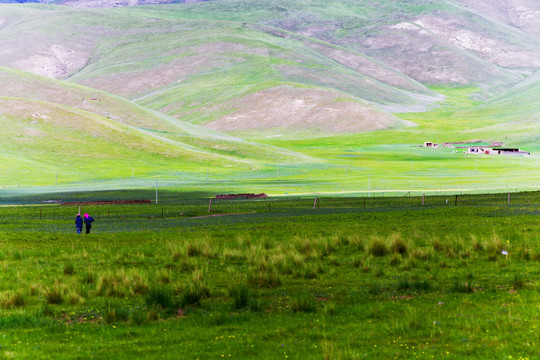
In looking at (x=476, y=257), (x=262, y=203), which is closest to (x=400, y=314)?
(x=476, y=257)

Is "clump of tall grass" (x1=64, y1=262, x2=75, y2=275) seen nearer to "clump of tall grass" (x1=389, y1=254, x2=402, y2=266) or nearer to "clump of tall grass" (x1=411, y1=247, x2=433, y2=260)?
"clump of tall grass" (x1=389, y1=254, x2=402, y2=266)

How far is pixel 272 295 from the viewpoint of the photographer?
20484mm

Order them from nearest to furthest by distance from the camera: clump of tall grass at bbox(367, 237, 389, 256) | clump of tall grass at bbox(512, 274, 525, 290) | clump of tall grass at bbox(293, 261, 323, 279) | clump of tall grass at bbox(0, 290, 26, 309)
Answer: clump of tall grass at bbox(0, 290, 26, 309) < clump of tall grass at bbox(512, 274, 525, 290) < clump of tall grass at bbox(293, 261, 323, 279) < clump of tall grass at bbox(367, 237, 389, 256)

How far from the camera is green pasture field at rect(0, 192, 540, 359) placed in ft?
47.6

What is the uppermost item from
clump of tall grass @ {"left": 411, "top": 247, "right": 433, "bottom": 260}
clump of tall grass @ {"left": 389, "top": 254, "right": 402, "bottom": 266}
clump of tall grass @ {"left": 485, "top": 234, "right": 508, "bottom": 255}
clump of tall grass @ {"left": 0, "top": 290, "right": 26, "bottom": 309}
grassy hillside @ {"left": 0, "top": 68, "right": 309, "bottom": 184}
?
grassy hillside @ {"left": 0, "top": 68, "right": 309, "bottom": 184}

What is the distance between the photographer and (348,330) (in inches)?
620

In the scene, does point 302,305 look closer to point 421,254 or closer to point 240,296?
point 240,296

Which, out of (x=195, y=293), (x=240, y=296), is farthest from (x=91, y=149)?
(x=240, y=296)

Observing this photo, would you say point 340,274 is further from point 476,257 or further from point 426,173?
point 426,173

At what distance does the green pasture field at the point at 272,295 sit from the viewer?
14.5 metres

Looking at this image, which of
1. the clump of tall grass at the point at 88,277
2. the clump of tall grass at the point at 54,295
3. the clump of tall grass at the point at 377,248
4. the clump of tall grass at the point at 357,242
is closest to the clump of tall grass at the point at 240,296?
the clump of tall grass at the point at 54,295

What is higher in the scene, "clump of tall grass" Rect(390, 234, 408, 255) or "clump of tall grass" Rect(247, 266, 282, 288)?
"clump of tall grass" Rect(390, 234, 408, 255)

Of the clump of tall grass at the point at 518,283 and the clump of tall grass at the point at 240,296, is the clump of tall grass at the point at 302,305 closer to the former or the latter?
the clump of tall grass at the point at 240,296

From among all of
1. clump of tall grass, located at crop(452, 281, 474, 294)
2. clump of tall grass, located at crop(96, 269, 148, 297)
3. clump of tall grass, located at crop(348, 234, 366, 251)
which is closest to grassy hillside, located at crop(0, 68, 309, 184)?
clump of tall grass, located at crop(348, 234, 366, 251)
